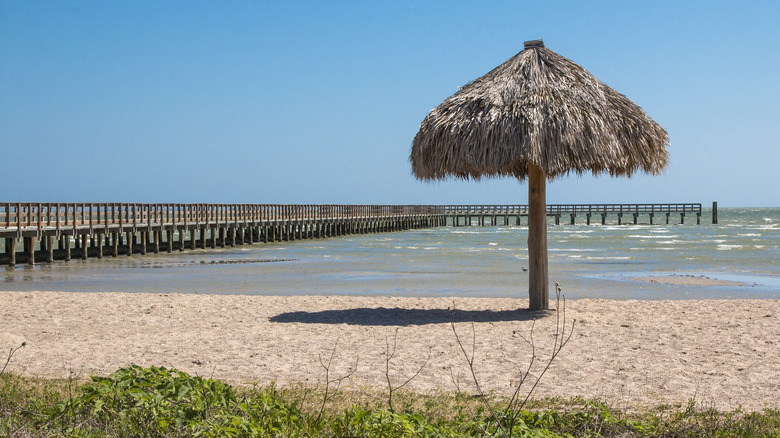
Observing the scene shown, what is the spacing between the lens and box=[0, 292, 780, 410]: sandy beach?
6707 mm

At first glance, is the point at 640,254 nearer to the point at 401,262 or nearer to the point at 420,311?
the point at 401,262

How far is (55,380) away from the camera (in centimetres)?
633

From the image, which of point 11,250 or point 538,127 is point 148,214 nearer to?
point 11,250

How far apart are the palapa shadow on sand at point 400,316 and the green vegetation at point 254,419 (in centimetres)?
536

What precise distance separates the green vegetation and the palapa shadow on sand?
5358mm

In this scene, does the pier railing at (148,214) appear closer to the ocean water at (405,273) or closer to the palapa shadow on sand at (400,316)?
the ocean water at (405,273)

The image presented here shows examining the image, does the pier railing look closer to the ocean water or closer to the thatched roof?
the ocean water

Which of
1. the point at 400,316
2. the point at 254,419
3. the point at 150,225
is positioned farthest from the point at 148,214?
the point at 254,419

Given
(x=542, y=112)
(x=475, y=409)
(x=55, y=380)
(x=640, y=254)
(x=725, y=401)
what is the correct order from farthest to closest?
(x=640, y=254), (x=542, y=112), (x=55, y=380), (x=725, y=401), (x=475, y=409)

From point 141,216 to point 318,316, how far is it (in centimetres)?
2347

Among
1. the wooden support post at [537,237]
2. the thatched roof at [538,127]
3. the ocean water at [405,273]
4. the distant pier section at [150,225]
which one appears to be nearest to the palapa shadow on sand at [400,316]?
the wooden support post at [537,237]

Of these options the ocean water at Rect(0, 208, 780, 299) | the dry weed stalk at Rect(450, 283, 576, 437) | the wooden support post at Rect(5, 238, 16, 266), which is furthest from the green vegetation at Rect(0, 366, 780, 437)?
the wooden support post at Rect(5, 238, 16, 266)

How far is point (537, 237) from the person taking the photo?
1130 centimetres

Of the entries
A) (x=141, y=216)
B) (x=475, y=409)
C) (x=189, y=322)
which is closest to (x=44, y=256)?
(x=141, y=216)
